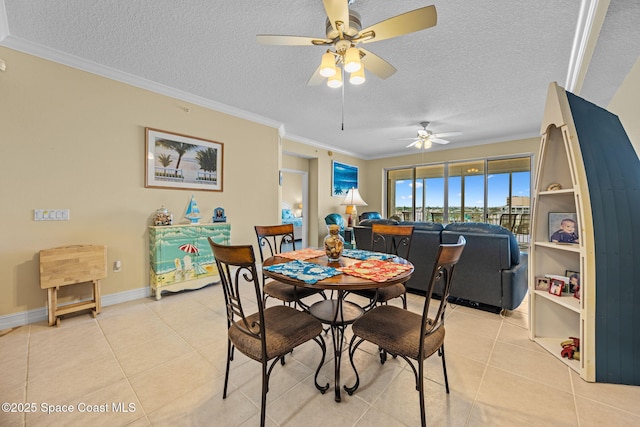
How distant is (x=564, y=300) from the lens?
192 centimetres

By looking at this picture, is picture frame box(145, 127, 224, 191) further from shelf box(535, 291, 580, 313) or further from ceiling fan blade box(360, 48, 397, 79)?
shelf box(535, 291, 580, 313)

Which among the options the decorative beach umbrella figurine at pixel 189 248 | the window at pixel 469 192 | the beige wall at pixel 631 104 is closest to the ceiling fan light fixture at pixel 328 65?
the decorative beach umbrella figurine at pixel 189 248

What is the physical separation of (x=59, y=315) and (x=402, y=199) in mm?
7141

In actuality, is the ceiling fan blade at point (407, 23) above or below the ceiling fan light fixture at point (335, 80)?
above

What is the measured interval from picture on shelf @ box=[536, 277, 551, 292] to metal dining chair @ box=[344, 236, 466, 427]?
129 cm

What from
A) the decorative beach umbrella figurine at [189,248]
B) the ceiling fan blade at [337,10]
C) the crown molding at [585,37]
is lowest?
the decorative beach umbrella figurine at [189,248]

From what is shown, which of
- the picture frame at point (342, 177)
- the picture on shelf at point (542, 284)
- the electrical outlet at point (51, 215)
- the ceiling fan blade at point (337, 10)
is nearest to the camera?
the ceiling fan blade at point (337, 10)

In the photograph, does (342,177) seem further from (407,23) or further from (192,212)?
(407,23)

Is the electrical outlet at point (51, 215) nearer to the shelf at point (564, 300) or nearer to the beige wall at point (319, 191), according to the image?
the beige wall at point (319, 191)

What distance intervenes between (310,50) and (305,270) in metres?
2.16

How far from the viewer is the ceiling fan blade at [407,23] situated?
4.83 feet

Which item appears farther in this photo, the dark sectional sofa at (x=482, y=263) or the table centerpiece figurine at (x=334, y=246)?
the dark sectional sofa at (x=482, y=263)

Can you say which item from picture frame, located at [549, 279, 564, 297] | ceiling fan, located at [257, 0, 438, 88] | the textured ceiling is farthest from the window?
ceiling fan, located at [257, 0, 438, 88]

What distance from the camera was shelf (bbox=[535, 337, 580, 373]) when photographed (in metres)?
1.77
